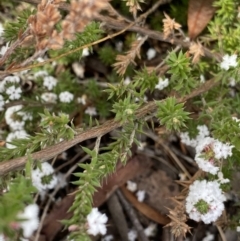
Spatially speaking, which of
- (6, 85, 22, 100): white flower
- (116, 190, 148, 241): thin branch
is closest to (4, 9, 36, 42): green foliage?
(6, 85, 22, 100): white flower

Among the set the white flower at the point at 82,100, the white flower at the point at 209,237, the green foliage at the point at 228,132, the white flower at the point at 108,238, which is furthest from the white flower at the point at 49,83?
the white flower at the point at 209,237

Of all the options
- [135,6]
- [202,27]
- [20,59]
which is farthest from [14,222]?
[202,27]

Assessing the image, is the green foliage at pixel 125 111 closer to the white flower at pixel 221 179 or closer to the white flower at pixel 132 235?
the white flower at pixel 221 179

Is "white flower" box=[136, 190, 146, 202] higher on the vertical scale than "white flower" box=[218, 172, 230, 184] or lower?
lower

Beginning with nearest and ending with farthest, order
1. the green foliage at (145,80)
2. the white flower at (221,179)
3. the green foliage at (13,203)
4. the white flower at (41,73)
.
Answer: the green foliage at (13,203) < the white flower at (221,179) < the green foliage at (145,80) < the white flower at (41,73)

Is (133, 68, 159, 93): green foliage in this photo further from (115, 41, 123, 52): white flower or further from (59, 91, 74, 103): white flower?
(115, 41, 123, 52): white flower

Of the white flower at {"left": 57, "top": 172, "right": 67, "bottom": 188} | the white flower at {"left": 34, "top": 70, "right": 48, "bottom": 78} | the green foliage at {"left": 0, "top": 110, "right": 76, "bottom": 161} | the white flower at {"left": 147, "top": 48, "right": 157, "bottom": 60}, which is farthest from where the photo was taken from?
the white flower at {"left": 147, "top": 48, "right": 157, "bottom": 60}
